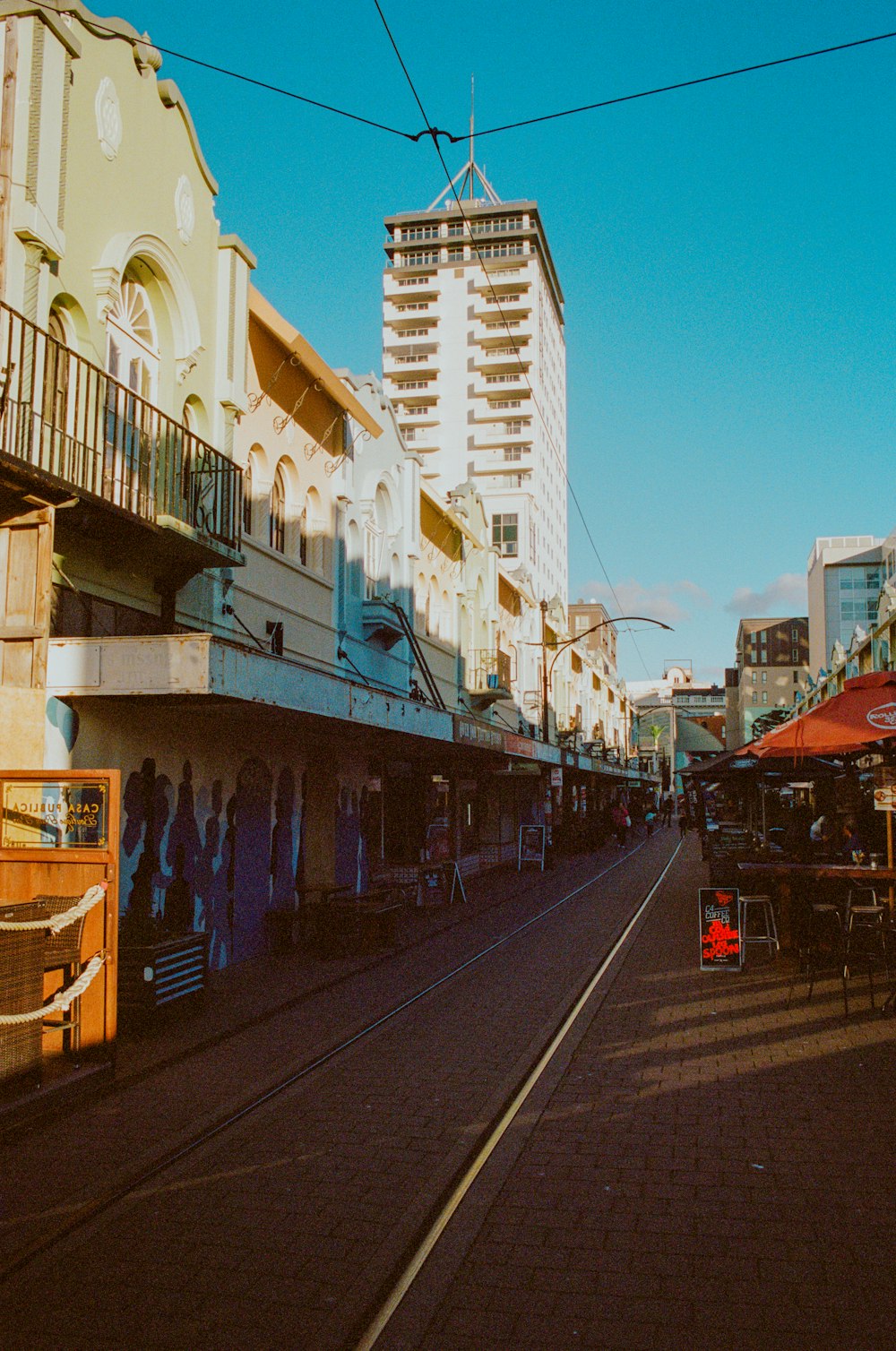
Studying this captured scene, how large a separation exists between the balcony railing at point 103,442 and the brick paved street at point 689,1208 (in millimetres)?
5995

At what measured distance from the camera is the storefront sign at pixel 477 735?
17750 mm

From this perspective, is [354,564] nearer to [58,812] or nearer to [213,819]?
[213,819]

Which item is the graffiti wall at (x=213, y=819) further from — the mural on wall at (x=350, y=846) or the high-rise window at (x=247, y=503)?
the high-rise window at (x=247, y=503)

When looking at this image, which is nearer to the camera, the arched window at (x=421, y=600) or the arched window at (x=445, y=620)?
the arched window at (x=421, y=600)

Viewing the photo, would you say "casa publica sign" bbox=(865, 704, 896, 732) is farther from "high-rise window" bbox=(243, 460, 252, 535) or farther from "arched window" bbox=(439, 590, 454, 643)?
"arched window" bbox=(439, 590, 454, 643)

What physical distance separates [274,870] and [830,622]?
273 feet

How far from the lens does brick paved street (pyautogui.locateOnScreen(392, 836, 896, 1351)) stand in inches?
161

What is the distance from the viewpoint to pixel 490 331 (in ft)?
212

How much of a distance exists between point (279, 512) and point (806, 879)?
27.5ft

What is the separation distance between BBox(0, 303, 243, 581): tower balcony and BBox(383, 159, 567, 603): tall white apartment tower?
5175cm

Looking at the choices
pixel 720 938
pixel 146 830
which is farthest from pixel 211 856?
pixel 720 938

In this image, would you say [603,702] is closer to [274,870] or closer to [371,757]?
[371,757]

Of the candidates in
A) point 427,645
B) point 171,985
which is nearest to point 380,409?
point 427,645

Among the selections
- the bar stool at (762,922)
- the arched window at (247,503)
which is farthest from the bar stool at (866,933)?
the arched window at (247,503)
